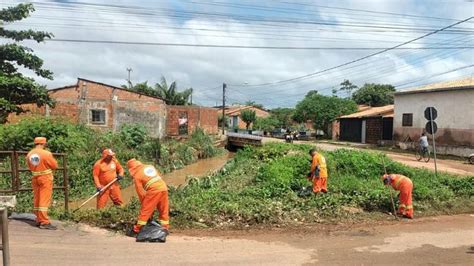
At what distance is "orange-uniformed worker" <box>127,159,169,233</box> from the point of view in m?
7.80

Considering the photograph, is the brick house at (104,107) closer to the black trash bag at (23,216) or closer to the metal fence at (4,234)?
the black trash bag at (23,216)

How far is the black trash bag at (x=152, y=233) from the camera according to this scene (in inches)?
295

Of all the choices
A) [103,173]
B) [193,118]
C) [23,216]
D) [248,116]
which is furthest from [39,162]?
[248,116]

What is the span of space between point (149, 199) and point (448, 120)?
24.7m

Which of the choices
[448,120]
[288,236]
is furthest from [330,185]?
[448,120]

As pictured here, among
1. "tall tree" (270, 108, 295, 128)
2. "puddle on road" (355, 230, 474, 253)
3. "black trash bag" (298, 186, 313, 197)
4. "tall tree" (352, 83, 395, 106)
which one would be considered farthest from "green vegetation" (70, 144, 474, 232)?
"tall tree" (352, 83, 395, 106)

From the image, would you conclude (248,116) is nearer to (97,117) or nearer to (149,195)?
(97,117)

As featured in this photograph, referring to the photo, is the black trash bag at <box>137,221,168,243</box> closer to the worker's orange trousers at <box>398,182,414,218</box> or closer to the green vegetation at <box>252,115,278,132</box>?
the worker's orange trousers at <box>398,182,414,218</box>

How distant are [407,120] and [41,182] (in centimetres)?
2873

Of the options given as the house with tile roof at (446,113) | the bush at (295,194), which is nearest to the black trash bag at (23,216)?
the bush at (295,194)

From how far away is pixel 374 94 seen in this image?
7281cm

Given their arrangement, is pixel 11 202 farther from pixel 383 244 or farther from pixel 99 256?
pixel 383 244

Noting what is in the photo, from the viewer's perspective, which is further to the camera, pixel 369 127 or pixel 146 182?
pixel 369 127

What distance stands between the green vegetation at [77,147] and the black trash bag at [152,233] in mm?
3837
